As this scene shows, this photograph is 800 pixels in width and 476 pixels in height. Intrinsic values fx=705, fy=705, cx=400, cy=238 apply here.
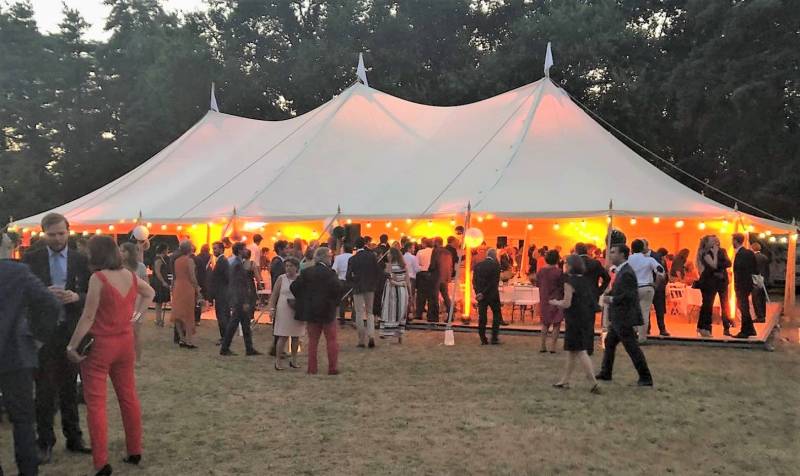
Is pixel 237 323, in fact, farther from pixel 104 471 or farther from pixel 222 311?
pixel 104 471

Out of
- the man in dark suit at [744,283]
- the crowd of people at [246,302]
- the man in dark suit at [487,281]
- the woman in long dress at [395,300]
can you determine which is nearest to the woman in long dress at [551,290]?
the crowd of people at [246,302]

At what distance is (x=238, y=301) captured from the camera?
840cm

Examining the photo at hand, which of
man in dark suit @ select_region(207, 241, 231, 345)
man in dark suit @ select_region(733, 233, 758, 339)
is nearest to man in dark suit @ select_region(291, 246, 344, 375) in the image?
man in dark suit @ select_region(207, 241, 231, 345)

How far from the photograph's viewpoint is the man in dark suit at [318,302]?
283 inches

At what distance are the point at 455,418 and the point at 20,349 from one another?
3161 millimetres

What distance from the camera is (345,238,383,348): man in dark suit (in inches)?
358

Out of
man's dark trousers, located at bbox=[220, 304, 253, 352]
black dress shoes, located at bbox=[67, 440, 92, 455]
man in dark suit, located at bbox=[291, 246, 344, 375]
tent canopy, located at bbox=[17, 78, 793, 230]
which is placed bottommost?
black dress shoes, located at bbox=[67, 440, 92, 455]

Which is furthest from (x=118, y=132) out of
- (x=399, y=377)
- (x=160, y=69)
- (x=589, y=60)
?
(x=399, y=377)

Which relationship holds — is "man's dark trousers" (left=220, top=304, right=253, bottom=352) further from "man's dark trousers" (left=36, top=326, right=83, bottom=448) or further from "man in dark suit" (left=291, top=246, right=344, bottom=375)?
"man's dark trousers" (left=36, top=326, right=83, bottom=448)

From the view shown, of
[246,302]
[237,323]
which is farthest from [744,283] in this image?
[237,323]

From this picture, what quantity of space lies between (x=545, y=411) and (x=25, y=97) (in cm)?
2874

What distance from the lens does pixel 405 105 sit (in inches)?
625

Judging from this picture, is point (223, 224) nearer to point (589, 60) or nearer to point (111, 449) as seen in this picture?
point (111, 449)

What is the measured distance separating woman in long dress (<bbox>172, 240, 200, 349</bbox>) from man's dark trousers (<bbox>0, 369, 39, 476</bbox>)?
543 centimetres
